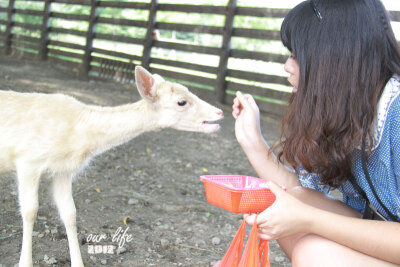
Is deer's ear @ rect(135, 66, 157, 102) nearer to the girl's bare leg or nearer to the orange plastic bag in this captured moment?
the orange plastic bag

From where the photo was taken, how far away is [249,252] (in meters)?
1.57

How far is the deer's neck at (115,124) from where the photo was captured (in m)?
2.47

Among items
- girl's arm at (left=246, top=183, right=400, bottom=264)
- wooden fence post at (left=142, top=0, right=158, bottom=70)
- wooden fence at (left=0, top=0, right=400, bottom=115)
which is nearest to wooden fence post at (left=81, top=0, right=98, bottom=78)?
wooden fence at (left=0, top=0, right=400, bottom=115)

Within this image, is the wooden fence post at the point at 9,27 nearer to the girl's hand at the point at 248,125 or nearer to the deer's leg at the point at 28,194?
the deer's leg at the point at 28,194

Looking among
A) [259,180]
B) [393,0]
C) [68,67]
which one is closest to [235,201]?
[259,180]

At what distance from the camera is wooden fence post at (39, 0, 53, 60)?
10.7 metres

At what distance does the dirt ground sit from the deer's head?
72 cm

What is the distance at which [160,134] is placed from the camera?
532cm

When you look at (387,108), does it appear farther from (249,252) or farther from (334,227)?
(249,252)

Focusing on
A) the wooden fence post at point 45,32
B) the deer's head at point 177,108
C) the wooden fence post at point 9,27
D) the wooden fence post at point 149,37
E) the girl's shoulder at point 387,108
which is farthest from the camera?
the wooden fence post at point 9,27

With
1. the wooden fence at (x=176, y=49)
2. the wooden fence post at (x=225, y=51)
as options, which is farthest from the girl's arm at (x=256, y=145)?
the wooden fence post at (x=225, y=51)

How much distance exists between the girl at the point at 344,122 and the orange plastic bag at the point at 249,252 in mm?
42

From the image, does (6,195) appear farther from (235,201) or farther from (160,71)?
(160,71)

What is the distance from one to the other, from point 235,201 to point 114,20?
8.35 meters
